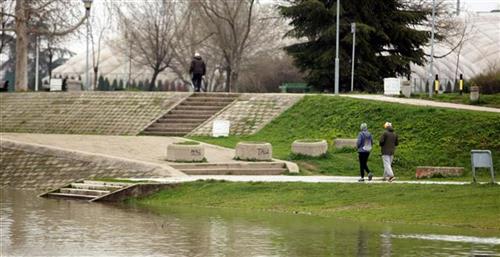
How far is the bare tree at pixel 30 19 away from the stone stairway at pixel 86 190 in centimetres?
3068

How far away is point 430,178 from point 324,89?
27855 mm

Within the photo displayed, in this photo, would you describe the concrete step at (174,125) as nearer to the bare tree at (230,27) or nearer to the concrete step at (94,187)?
the concrete step at (94,187)

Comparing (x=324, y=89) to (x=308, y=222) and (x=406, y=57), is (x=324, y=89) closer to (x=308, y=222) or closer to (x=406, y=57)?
(x=406, y=57)

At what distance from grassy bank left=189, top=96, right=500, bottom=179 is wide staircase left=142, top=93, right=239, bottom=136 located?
9.97ft

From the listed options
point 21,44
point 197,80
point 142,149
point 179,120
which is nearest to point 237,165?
point 142,149

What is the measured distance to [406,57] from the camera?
6681 cm

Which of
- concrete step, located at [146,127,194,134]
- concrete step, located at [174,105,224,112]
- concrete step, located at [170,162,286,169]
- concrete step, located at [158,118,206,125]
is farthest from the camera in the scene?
concrete step, located at [174,105,224,112]

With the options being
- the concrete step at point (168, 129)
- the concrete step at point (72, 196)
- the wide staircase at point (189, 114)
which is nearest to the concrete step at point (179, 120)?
the wide staircase at point (189, 114)

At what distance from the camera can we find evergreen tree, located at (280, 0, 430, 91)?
64375 mm

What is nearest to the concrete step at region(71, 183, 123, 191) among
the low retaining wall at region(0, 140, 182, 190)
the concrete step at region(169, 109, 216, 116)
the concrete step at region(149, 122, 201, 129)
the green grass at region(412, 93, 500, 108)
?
the low retaining wall at region(0, 140, 182, 190)

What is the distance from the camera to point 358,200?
32.7 meters

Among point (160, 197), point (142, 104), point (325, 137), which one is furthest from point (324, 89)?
point (160, 197)

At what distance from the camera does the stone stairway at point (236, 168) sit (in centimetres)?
4062

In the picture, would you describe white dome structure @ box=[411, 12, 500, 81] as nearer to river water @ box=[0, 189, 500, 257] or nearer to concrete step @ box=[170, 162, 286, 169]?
concrete step @ box=[170, 162, 286, 169]
